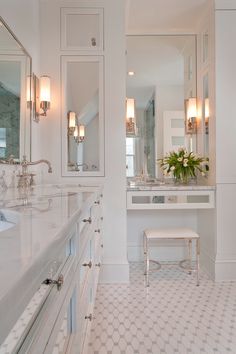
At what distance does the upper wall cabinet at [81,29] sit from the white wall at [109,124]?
0.05 meters

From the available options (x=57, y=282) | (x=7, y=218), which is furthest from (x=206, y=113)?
(x=57, y=282)

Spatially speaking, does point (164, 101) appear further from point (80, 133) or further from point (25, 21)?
point (25, 21)

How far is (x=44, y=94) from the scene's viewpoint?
7.95 feet

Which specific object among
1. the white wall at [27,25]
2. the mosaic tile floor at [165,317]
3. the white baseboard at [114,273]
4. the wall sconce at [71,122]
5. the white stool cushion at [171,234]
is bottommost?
the mosaic tile floor at [165,317]

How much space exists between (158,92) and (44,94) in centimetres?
130

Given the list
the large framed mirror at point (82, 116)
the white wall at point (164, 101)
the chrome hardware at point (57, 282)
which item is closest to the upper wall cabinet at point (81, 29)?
the large framed mirror at point (82, 116)

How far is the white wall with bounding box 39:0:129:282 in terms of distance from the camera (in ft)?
8.42

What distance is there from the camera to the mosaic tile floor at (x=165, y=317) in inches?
63.7

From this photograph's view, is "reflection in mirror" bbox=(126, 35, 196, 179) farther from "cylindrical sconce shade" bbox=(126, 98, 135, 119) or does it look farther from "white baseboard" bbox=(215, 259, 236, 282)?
"white baseboard" bbox=(215, 259, 236, 282)

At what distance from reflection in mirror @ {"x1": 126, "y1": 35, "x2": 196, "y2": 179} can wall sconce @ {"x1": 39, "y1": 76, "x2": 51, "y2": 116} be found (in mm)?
968

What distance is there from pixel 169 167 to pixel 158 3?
159 centimetres

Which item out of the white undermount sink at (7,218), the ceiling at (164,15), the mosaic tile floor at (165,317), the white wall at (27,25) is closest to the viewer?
the white undermount sink at (7,218)

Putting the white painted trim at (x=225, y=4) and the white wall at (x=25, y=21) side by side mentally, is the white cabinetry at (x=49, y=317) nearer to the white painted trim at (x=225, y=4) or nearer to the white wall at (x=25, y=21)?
the white wall at (x=25, y=21)

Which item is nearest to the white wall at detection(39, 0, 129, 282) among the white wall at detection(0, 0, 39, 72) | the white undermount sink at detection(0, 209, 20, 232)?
the white wall at detection(0, 0, 39, 72)
